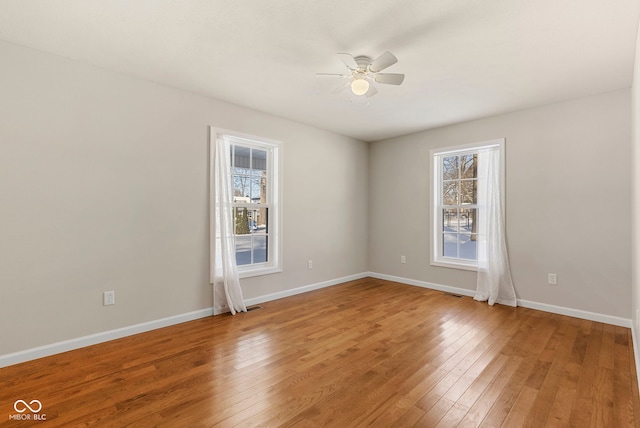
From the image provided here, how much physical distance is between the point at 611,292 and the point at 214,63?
479cm

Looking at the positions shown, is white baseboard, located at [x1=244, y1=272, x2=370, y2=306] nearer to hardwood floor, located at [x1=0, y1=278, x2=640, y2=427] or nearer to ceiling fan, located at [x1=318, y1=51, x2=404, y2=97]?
hardwood floor, located at [x1=0, y1=278, x2=640, y2=427]

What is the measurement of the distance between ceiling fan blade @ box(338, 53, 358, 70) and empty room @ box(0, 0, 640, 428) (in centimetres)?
3

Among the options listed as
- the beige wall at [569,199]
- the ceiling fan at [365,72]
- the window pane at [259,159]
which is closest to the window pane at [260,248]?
the window pane at [259,159]

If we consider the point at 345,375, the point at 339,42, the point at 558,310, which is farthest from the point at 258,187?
the point at 558,310

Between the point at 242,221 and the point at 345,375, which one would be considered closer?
the point at 345,375

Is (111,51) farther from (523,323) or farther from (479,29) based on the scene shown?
(523,323)

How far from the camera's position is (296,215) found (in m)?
4.64

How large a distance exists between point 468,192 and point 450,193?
0.91ft

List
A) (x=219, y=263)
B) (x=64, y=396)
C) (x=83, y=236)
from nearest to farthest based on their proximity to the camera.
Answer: (x=64, y=396)
(x=83, y=236)
(x=219, y=263)

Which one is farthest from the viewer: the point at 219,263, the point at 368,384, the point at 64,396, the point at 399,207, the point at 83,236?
the point at 399,207

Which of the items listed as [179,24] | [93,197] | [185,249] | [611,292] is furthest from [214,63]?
[611,292]

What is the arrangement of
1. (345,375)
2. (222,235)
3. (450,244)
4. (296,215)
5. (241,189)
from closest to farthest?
1. (345,375)
2. (222,235)
3. (241,189)
4. (296,215)
5. (450,244)

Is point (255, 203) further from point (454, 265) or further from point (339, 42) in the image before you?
point (454, 265)

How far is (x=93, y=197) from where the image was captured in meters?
A: 2.86
